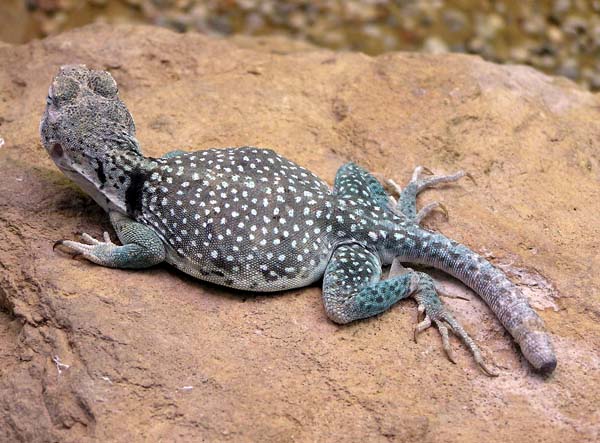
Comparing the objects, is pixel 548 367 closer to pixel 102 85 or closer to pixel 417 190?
pixel 417 190

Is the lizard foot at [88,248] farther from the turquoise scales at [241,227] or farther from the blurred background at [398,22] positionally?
the blurred background at [398,22]

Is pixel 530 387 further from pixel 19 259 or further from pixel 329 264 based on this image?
pixel 19 259

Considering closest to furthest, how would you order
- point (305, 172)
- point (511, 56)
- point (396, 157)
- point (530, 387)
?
point (530, 387) < point (305, 172) < point (396, 157) < point (511, 56)

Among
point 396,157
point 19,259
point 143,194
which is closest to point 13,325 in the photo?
point 19,259

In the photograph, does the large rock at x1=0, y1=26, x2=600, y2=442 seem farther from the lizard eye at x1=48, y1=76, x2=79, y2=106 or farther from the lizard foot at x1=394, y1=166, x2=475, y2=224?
the lizard eye at x1=48, y1=76, x2=79, y2=106

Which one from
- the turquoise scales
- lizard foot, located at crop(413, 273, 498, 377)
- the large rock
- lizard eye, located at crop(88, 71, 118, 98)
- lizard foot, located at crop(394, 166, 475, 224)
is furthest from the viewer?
lizard foot, located at crop(394, 166, 475, 224)

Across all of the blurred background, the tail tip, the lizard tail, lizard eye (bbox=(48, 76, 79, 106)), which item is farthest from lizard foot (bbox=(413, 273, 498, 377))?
the blurred background

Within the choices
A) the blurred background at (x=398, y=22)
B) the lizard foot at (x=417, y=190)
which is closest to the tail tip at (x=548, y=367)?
the lizard foot at (x=417, y=190)

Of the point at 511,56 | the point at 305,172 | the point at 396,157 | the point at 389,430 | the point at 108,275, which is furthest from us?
the point at 511,56

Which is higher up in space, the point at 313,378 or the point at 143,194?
the point at 143,194
